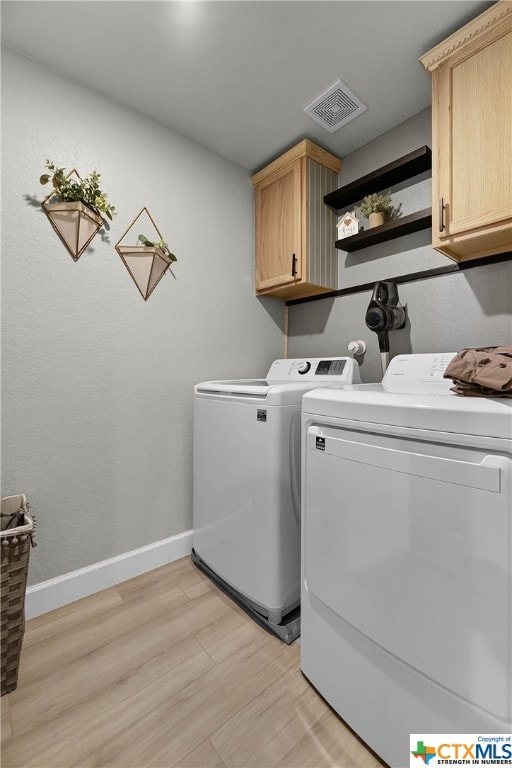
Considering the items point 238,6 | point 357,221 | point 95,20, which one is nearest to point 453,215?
point 357,221

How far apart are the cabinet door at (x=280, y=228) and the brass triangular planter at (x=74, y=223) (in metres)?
1.02

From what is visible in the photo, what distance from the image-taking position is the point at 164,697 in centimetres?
111

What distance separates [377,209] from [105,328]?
156cm

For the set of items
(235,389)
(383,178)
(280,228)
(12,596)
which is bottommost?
(12,596)

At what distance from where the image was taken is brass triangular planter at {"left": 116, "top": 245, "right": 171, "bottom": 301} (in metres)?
1.74

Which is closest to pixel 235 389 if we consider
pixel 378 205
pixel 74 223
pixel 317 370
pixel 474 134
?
pixel 317 370

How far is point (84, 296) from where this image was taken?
1.61 m

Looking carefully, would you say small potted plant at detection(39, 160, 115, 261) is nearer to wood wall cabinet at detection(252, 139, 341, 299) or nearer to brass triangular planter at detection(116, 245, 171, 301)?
brass triangular planter at detection(116, 245, 171, 301)

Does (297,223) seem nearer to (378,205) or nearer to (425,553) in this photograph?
(378,205)

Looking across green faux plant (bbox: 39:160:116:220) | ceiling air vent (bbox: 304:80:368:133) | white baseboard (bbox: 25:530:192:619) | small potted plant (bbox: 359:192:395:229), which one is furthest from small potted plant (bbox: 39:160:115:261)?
white baseboard (bbox: 25:530:192:619)

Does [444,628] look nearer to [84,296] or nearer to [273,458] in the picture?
[273,458]

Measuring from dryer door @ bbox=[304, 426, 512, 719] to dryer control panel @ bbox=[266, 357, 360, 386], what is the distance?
0.81 metres

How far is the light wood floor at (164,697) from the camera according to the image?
3.08 feet

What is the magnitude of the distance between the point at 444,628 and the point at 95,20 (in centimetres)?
228
